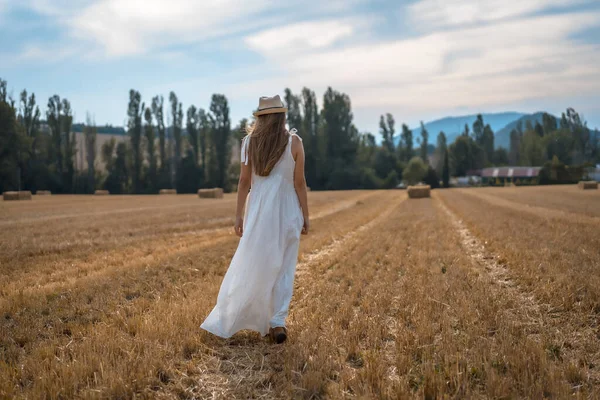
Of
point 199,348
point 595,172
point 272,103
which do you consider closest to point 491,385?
point 199,348

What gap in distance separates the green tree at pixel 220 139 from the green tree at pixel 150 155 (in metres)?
8.11

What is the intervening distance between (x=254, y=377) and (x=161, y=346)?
103 cm

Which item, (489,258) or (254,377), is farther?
(489,258)

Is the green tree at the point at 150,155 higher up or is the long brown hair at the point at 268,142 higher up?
the green tree at the point at 150,155

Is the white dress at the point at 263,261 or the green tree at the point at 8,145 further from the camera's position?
the green tree at the point at 8,145

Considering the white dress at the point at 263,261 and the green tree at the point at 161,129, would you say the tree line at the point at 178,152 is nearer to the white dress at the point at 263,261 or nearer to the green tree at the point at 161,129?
the green tree at the point at 161,129

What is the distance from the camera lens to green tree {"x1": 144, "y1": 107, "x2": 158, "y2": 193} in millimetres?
69750

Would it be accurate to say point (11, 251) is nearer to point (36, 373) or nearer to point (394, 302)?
point (36, 373)

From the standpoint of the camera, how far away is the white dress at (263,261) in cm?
475

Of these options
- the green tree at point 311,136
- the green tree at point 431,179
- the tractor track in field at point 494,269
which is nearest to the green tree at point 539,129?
the green tree at point 431,179

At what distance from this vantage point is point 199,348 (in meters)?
4.58

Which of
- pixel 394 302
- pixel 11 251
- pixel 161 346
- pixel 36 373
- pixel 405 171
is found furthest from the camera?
pixel 405 171

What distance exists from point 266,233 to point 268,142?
35.8 inches

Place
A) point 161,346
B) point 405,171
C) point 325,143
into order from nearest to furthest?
point 161,346 < point 325,143 < point 405,171
